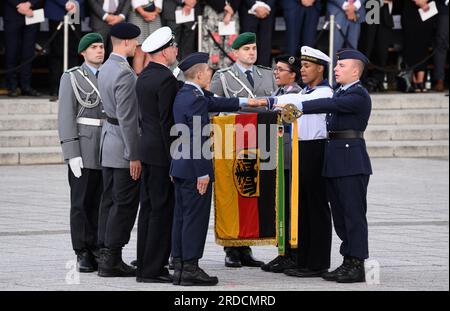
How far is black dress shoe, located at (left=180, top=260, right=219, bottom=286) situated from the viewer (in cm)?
1016

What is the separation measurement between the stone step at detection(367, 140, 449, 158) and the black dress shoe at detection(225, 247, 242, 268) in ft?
27.6

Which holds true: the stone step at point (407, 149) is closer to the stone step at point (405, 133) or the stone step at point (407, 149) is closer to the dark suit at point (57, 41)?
the stone step at point (405, 133)

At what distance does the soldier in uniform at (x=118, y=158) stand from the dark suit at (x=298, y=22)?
9.36m

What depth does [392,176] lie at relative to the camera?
17.6 metres

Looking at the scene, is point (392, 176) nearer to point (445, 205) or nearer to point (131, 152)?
point (445, 205)

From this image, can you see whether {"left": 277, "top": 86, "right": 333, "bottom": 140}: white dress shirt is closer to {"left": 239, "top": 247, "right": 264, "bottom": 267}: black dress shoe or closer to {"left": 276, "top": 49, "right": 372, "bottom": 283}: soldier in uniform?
{"left": 276, "top": 49, "right": 372, "bottom": 283}: soldier in uniform

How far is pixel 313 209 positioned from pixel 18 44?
364 inches

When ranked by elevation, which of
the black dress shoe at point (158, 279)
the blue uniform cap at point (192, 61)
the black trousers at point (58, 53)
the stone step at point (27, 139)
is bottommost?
the black dress shoe at point (158, 279)

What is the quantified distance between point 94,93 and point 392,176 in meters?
7.22

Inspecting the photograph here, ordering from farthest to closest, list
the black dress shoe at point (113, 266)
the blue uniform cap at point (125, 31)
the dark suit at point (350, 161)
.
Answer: the blue uniform cap at point (125, 31) → the black dress shoe at point (113, 266) → the dark suit at point (350, 161)

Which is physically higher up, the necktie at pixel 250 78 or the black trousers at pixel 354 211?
the necktie at pixel 250 78

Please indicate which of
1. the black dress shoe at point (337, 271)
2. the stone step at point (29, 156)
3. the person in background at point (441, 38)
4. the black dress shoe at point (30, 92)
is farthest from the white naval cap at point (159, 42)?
the person in background at point (441, 38)

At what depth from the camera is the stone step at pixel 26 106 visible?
62.2 feet

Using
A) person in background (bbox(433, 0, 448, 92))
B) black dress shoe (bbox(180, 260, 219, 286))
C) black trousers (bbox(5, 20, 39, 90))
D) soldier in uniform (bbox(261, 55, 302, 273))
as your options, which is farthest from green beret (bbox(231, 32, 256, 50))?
person in background (bbox(433, 0, 448, 92))
